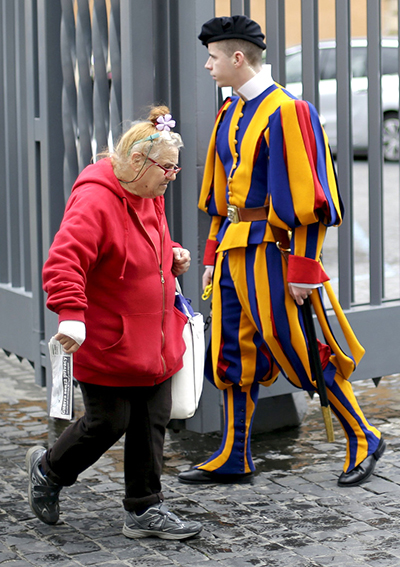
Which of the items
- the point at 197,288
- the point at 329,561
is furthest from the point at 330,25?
the point at 329,561

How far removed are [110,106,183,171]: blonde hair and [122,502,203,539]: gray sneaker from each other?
121 centimetres

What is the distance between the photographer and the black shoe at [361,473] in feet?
13.2

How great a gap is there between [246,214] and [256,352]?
58 centimetres

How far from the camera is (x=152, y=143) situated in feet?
10.9

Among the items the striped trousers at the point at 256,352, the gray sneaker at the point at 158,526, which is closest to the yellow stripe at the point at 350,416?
the striped trousers at the point at 256,352

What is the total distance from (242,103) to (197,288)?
3.03 ft

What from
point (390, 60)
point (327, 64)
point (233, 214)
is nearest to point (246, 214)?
point (233, 214)

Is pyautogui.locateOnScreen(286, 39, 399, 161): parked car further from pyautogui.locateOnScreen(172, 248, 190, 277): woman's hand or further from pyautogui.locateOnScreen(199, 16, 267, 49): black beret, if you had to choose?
pyautogui.locateOnScreen(172, 248, 190, 277): woman's hand

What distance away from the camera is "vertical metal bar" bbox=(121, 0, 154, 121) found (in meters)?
4.36

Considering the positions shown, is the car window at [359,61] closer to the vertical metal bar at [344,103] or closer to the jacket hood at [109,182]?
the vertical metal bar at [344,103]

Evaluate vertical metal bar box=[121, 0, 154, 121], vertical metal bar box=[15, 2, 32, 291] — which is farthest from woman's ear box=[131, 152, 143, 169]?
vertical metal bar box=[15, 2, 32, 291]

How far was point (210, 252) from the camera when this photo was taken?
4.17m

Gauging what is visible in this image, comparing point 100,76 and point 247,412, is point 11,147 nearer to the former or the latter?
point 100,76

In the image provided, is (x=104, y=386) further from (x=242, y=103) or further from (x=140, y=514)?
(x=242, y=103)
